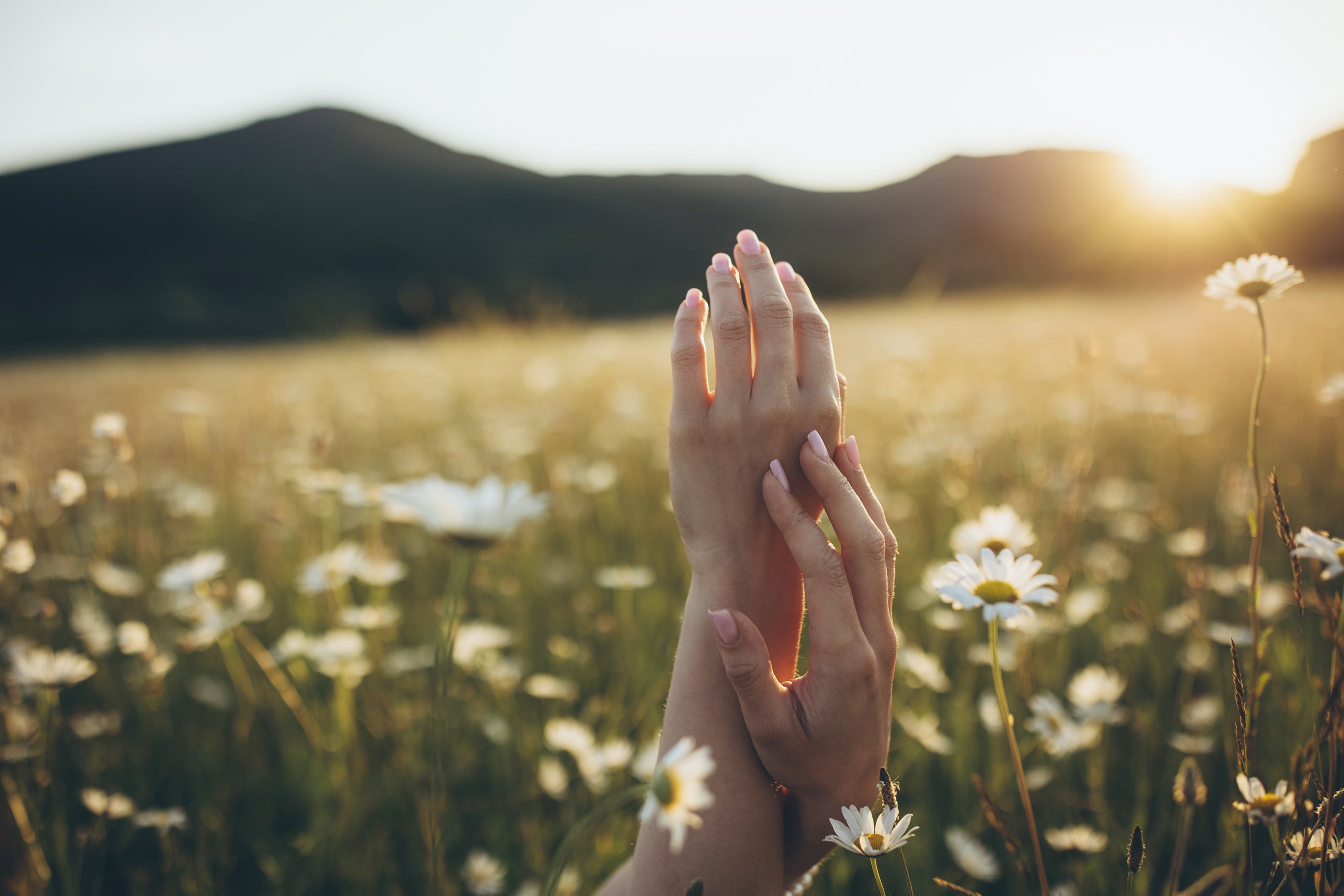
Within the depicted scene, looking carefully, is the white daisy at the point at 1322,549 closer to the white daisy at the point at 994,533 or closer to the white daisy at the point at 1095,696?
the white daisy at the point at 994,533

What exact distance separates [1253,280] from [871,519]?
46cm

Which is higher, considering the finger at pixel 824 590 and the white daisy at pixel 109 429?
the white daisy at pixel 109 429

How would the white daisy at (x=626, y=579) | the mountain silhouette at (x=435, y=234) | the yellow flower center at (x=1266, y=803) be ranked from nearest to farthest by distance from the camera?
the yellow flower center at (x=1266, y=803), the white daisy at (x=626, y=579), the mountain silhouette at (x=435, y=234)

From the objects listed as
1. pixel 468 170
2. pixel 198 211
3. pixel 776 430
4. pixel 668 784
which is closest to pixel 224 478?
pixel 776 430

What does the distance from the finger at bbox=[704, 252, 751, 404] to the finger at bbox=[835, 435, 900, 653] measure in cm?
15

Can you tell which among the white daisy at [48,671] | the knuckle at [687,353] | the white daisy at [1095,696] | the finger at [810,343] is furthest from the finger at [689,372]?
the white daisy at [48,671]

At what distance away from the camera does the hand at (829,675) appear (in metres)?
0.75

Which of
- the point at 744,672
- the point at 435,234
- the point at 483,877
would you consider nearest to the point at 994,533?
the point at 744,672

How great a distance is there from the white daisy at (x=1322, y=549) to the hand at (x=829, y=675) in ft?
1.15

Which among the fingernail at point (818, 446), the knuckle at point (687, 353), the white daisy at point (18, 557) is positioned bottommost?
the white daisy at point (18, 557)

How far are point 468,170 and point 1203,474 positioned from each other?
46.2 meters

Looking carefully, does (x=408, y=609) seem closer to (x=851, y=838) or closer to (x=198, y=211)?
(x=851, y=838)

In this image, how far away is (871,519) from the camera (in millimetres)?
852

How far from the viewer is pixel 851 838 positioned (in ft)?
1.99
